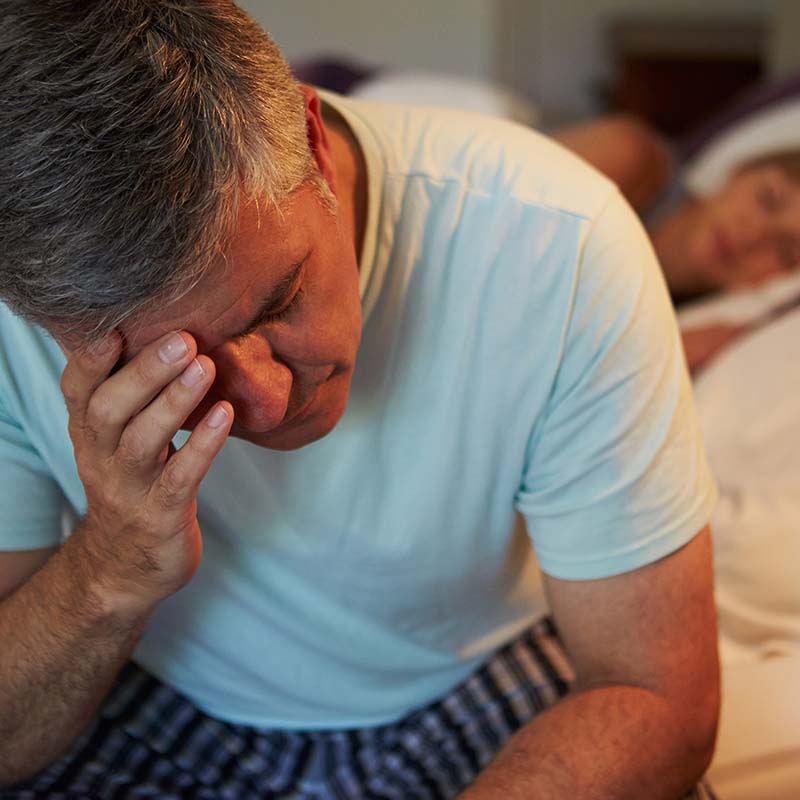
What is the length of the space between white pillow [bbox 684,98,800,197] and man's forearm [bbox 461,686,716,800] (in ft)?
4.95

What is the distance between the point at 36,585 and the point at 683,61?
2925mm

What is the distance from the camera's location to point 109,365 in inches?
28.6

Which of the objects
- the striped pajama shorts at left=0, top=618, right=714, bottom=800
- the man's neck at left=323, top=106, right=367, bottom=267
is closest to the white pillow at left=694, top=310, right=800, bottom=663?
the striped pajama shorts at left=0, top=618, right=714, bottom=800

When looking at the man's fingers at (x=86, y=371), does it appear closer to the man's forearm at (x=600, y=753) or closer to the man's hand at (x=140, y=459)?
the man's hand at (x=140, y=459)

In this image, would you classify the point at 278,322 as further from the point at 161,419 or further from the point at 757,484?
the point at 757,484

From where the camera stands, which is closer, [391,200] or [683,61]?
[391,200]

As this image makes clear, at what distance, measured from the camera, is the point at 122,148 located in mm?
623

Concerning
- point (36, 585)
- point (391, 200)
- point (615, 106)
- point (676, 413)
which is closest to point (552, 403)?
point (676, 413)

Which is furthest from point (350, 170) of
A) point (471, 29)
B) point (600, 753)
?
point (471, 29)

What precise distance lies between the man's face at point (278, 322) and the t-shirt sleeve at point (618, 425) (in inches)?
A: 7.6

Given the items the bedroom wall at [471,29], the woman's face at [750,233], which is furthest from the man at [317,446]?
the bedroom wall at [471,29]

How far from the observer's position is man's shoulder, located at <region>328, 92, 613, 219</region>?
922mm

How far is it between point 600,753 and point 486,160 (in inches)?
19.2

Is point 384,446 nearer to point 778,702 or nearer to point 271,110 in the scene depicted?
point 271,110
